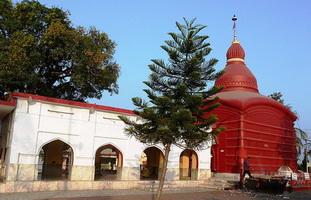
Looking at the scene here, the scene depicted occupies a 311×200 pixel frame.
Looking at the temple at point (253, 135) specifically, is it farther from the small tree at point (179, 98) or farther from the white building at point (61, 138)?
the small tree at point (179, 98)

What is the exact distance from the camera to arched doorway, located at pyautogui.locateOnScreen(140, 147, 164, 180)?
2255cm

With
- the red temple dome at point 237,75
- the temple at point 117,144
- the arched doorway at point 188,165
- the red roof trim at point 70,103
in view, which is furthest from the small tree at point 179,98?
the red temple dome at point 237,75

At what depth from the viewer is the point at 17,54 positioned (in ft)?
69.3

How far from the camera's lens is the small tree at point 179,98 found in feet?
39.6

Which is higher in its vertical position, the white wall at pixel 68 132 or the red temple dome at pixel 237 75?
the red temple dome at pixel 237 75

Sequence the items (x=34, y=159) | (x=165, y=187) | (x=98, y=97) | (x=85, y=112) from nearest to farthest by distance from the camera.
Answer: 1. (x=34, y=159)
2. (x=85, y=112)
3. (x=165, y=187)
4. (x=98, y=97)

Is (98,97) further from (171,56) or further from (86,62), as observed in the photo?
(171,56)

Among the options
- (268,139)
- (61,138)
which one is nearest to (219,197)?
(61,138)

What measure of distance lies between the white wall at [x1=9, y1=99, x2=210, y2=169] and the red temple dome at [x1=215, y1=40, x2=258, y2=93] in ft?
33.9

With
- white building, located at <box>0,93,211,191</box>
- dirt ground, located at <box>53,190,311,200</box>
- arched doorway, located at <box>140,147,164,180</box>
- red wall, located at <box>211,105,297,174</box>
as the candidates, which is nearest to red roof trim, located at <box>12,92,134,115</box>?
white building, located at <box>0,93,211,191</box>

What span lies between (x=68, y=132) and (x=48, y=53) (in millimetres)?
7510

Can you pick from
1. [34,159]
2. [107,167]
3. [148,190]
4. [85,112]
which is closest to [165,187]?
[148,190]

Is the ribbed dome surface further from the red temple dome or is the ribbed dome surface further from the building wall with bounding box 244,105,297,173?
the building wall with bounding box 244,105,297,173

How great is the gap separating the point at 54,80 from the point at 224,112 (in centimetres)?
1209
